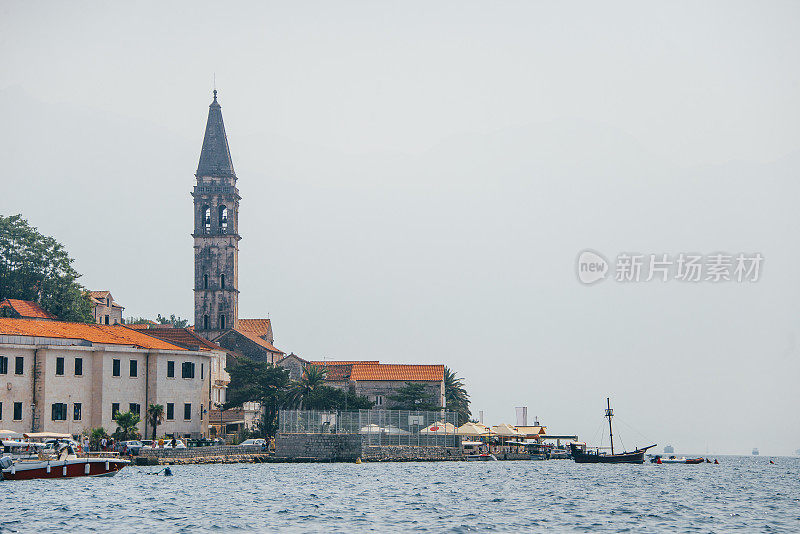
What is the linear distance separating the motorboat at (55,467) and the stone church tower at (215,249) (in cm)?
6727

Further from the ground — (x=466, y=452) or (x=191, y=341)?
(x=191, y=341)

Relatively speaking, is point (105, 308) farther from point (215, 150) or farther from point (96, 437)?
point (96, 437)

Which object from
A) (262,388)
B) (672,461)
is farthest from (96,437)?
(672,461)

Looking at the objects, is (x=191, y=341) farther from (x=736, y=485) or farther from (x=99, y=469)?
(x=736, y=485)

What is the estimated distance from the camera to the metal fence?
92000 millimetres

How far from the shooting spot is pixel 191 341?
345 ft

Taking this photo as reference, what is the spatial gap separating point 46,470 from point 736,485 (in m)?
51.2

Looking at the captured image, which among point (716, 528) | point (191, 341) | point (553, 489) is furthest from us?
point (191, 341)

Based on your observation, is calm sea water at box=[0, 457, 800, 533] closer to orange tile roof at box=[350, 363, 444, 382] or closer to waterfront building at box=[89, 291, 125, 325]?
orange tile roof at box=[350, 363, 444, 382]

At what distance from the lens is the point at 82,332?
296ft

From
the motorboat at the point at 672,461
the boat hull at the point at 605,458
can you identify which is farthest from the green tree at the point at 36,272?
the motorboat at the point at 672,461

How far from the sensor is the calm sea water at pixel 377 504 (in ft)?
144

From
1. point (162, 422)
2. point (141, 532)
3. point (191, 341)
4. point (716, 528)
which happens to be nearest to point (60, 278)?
point (191, 341)

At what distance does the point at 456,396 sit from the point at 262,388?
37.6 m
